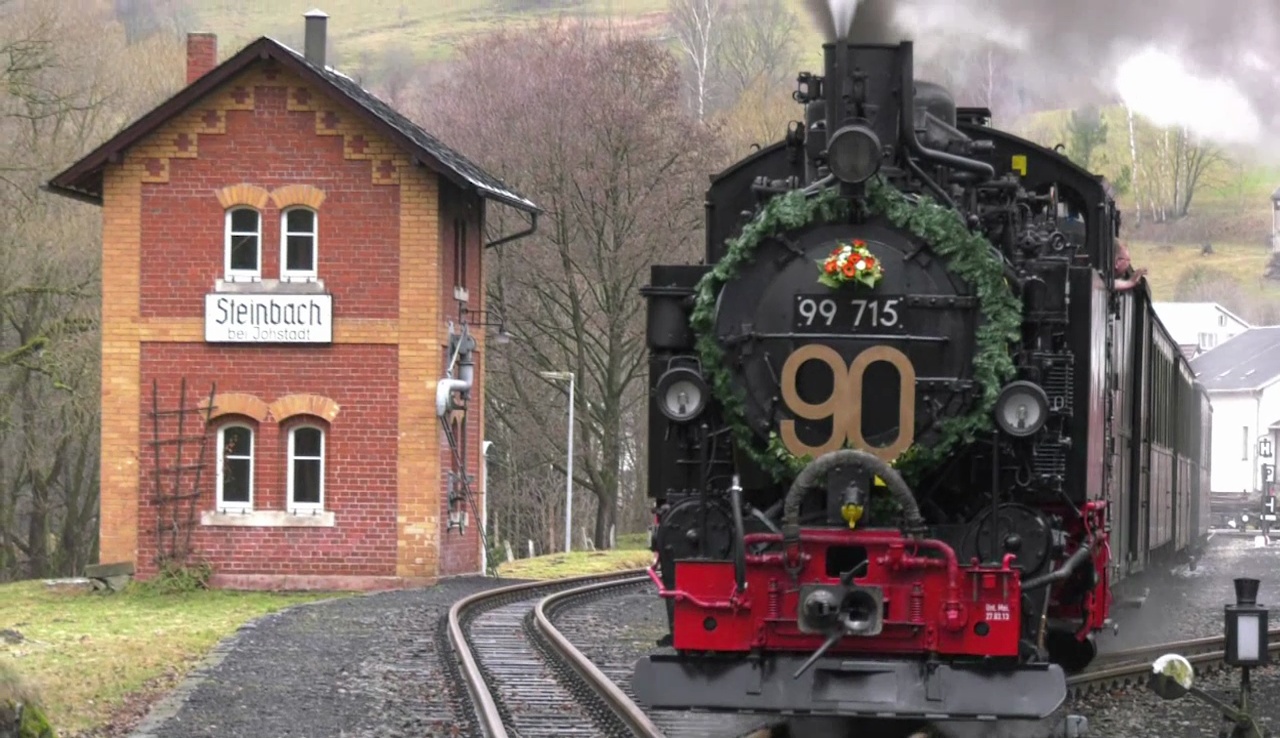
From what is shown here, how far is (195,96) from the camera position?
2466cm

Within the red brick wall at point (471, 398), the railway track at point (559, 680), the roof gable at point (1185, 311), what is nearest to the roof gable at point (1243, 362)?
the roof gable at point (1185, 311)

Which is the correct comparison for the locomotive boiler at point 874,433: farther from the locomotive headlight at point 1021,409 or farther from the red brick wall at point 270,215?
the red brick wall at point 270,215

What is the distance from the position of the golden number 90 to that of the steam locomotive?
0.01m

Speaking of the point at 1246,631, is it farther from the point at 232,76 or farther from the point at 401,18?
the point at 401,18

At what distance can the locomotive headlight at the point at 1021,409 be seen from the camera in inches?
351

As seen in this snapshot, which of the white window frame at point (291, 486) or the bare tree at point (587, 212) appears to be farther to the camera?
the bare tree at point (587, 212)

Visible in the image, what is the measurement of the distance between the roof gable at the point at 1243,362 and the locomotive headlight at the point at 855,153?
60.1m

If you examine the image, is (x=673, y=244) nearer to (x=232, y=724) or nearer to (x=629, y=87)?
(x=629, y=87)

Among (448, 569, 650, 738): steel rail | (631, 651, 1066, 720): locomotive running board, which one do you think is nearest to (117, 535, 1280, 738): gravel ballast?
(448, 569, 650, 738): steel rail

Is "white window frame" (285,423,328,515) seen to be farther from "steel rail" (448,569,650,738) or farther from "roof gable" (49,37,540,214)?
"roof gable" (49,37,540,214)

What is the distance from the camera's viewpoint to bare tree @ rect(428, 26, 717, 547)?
120 ft

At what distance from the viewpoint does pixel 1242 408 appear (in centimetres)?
6756

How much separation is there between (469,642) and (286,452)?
9.29 m

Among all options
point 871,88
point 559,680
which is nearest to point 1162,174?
point 559,680
